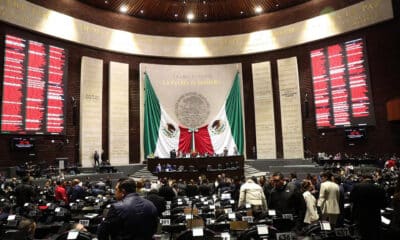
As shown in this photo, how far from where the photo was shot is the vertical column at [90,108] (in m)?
17.7

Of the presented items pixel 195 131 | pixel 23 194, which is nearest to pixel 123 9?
pixel 195 131

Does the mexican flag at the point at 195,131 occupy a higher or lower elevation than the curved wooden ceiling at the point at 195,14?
lower

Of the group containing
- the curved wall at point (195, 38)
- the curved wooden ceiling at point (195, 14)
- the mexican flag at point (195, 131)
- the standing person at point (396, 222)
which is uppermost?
the curved wooden ceiling at point (195, 14)

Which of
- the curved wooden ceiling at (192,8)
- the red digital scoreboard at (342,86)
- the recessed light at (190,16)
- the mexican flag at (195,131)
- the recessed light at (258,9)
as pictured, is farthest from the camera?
the recessed light at (190,16)

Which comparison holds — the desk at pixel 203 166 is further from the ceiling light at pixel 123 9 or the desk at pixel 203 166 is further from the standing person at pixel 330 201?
the standing person at pixel 330 201

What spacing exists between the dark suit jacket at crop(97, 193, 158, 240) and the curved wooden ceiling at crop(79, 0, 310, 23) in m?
18.8

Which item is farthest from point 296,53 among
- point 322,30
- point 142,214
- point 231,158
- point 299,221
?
point 142,214

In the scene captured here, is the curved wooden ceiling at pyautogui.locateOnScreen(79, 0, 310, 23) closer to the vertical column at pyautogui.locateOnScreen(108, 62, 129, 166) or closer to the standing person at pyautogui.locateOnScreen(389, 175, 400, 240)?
the vertical column at pyautogui.locateOnScreen(108, 62, 129, 166)

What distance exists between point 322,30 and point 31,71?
15.8 meters

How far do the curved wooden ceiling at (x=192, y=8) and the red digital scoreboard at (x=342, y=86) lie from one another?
14.1ft

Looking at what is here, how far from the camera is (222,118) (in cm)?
2114

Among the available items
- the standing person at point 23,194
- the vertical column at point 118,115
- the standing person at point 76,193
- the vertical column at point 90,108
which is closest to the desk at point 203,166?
the vertical column at point 118,115

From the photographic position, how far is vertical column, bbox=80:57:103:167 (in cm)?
Answer: 1775

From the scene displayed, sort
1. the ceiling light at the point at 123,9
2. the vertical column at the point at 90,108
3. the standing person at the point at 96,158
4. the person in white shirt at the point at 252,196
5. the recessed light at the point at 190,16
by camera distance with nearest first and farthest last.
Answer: the person in white shirt at the point at 252,196, the standing person at the point at 96,158, the vertical column at the point at 90,108, the ceiling light at the point at 123,9, the recessed light at the point at 190,16
